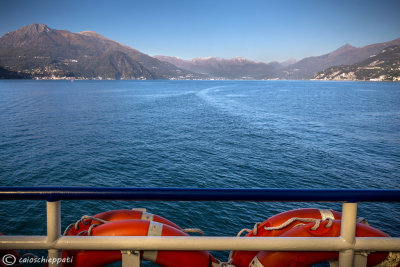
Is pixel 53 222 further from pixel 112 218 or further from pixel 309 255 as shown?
pixel 309 255

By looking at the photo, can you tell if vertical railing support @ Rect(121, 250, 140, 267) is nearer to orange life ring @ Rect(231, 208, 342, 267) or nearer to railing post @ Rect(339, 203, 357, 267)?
orange life ring @ Rect(231, 208, 342, 267)

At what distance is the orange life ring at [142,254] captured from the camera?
171cm

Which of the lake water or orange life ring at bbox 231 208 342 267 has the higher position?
orange life ring at bbox 231 208 342 267

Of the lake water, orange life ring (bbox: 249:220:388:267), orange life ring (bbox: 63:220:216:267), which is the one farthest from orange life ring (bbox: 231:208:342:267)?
the lake water

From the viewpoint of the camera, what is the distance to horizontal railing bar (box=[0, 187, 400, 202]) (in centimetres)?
151

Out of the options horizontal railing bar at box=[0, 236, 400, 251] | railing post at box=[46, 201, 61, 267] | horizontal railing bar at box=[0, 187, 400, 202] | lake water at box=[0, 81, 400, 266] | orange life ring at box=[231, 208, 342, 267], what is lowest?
lake water at box=[0, 81, 400, 266]

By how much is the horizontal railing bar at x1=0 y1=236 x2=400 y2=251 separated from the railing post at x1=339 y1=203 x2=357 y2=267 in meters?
0.04

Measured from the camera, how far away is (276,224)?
2.25 meters

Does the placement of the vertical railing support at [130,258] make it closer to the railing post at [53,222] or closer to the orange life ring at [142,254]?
the orange life ring at [142,254]

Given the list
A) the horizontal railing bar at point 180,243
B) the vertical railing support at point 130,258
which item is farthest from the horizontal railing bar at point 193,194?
the vertical railing support at point 130,258

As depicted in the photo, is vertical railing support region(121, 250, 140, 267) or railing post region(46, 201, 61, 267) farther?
vertical railing support region(121, 250, 140, 267)

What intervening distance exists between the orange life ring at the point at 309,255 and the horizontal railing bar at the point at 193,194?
44 centimetres

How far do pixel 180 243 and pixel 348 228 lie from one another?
1.06 m

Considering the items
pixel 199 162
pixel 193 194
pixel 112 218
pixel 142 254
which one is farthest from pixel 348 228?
pixel 199 162
